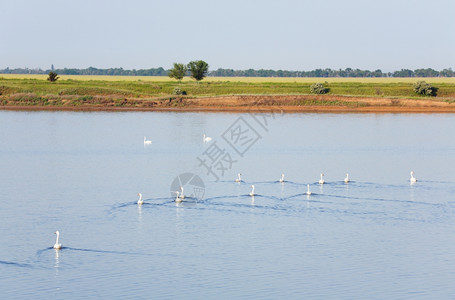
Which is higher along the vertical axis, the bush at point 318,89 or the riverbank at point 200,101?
the bush at point 318,89

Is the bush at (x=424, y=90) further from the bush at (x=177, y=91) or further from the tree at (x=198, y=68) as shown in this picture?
the tree at (x=198, y=68)

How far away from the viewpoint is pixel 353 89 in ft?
364

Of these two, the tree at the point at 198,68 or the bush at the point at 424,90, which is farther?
the tree at the point at 198,68

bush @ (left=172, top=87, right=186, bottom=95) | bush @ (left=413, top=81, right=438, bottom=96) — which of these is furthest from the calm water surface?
bush @ (left=413, top=81, right=438, bottom=96)

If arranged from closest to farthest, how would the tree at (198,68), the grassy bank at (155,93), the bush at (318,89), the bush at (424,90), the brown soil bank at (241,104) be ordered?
1. the brown soil bank at (241,104)
2. the grassy bank at (155,93)
3. the bush at (318,89)
4. the bush at (424,90)
5. the tree at (198,68)

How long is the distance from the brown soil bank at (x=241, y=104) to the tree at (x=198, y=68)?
3557 cm

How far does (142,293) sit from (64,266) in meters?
3.78

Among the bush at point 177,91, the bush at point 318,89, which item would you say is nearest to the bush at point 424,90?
the bush at point 318,89

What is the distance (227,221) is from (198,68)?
103940mm

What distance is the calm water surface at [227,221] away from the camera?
78.5ft

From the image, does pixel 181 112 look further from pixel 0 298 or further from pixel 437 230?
pixel 0 298

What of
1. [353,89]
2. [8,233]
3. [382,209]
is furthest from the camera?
[353,89]

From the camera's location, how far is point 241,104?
3866 inches

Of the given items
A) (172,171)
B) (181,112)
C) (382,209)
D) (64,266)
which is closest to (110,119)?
(181,112)
